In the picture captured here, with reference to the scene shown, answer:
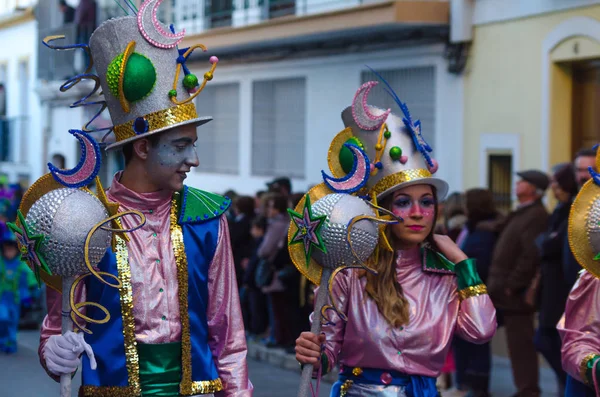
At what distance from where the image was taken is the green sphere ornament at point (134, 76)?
14.3 ft

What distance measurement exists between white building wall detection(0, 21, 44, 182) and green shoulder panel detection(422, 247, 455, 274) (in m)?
29.2

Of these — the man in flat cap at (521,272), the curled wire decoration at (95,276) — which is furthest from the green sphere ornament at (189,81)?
the man in flat cap at (521,272)

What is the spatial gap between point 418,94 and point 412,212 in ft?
34.4

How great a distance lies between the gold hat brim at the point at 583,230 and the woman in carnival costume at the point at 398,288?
490mm

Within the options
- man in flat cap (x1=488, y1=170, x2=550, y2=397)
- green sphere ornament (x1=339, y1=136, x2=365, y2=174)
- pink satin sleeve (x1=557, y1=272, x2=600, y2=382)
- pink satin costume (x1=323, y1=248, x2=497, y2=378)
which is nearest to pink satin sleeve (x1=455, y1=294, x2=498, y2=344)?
pink satin costume (x1=323, y1=248, x2=497, y2=378)

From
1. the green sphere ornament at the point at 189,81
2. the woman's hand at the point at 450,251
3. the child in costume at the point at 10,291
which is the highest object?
the green sphere ornament at the point at 189,81

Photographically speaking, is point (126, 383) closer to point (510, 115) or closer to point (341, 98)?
point (510, 115)

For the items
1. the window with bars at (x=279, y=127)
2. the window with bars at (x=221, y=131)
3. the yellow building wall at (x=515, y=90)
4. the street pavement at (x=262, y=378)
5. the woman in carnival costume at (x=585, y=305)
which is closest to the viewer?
the woman in carnival costume at (x=585, y=305)

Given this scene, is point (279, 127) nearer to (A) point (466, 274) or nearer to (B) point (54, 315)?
(A) point (466, 274)

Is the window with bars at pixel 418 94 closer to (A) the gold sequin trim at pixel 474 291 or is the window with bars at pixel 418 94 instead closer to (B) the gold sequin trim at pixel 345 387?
(A) the gold sequin trim at pixel 474 291

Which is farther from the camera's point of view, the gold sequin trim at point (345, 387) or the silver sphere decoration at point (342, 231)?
the gold sequin trim at point (345, 387)

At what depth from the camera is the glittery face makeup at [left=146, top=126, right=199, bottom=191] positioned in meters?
4.42

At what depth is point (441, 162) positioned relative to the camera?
14.9 metres

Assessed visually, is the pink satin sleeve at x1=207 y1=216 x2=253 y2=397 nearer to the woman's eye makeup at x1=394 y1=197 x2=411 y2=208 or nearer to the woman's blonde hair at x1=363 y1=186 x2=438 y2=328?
the woman's blonde hair at x1=363 y1=186 x2=438 y2=328
